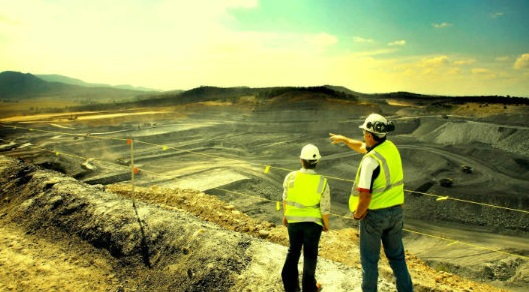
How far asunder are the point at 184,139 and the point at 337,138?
979 inches

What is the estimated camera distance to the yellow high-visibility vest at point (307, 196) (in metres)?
3.94

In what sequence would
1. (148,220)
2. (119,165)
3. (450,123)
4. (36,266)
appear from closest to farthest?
(36,266)
(148,220)
(119,165)
(450,123)

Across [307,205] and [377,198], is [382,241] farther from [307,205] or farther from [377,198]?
[307,205]

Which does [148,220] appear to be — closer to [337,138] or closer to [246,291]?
[246,291]

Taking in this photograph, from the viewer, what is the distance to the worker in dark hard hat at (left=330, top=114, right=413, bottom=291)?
3.42m

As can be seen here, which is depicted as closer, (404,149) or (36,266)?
(36,266)

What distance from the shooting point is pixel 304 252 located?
4.17m

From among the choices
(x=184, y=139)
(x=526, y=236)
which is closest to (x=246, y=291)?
(x=526, y=236)

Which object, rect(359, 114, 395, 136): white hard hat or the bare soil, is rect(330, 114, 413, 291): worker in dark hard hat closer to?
rect(359, 114, 395, 136): white hard hat

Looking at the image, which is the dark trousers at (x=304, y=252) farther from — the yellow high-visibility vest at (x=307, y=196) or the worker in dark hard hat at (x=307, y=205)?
the yellow high-visibility vest at (x=307, y=196)

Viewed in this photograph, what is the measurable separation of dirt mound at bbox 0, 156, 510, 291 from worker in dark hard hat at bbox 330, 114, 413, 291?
1.36 meters

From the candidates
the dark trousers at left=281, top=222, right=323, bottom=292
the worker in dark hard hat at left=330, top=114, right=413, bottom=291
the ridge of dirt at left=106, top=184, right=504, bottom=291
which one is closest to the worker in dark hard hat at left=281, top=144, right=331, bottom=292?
the dark trousers at left=281, top=222, right=323, bottom=292

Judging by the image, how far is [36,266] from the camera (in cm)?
600

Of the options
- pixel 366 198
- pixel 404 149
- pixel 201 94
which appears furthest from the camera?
pixel 201 94
